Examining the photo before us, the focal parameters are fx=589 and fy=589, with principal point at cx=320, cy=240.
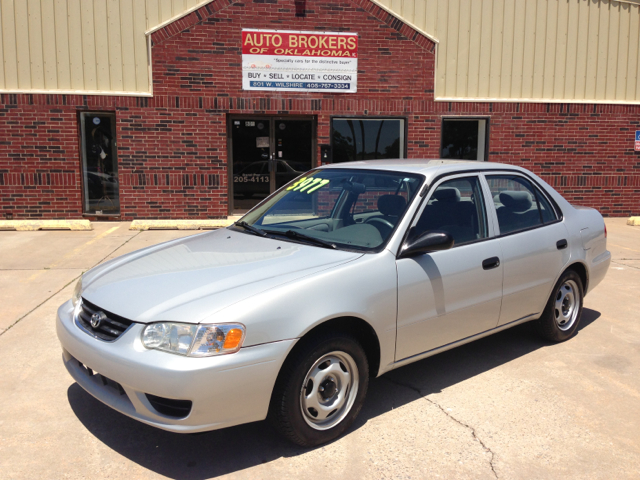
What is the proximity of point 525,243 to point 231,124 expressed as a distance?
899 centimetres

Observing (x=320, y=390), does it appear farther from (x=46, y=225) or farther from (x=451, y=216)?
(x=46, y=225)

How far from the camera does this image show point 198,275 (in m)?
3.49

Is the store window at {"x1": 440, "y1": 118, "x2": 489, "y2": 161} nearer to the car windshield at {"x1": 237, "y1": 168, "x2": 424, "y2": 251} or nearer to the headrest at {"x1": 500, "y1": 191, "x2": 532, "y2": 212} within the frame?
the headrest at {"x1": 500, "y1": 191, "x2": 532, "y2": 212}

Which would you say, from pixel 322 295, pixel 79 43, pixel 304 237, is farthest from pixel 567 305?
pixel 79 43

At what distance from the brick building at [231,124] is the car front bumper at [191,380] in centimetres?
942

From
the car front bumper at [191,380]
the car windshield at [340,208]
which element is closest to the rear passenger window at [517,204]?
the car windshield at [340,208]

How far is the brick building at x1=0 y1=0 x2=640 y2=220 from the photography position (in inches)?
467

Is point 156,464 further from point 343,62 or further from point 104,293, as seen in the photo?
point 343,62

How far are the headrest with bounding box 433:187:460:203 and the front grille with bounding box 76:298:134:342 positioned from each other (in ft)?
7.35

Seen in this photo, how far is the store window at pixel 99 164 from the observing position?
39.7 feet

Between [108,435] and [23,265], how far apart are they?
538 cm

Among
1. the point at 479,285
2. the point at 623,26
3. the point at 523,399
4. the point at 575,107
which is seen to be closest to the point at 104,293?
the point at 479,285

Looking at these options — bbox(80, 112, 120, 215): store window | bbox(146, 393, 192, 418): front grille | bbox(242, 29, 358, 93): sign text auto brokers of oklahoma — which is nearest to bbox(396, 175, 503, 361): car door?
bbox(146, 393, 192, 418): front grille

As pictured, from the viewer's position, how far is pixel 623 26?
523 inches
